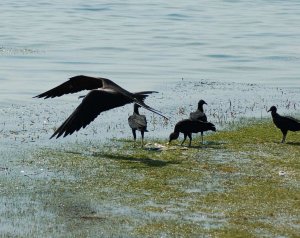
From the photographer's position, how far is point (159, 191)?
13758 mm

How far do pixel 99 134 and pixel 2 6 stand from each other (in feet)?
135

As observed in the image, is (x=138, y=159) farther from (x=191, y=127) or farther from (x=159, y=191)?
(x=159, y=191)

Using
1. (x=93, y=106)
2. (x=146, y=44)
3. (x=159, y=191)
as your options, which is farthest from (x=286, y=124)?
(x=146, y=44)

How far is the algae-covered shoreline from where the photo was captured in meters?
11.9

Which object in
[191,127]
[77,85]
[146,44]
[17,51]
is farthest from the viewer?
[146,44]

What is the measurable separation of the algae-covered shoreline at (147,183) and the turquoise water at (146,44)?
5.99 metres

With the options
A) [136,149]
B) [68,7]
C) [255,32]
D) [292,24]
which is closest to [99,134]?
[136,149]

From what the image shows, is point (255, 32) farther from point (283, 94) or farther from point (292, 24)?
point (283, 94)

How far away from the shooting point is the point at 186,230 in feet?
38.4

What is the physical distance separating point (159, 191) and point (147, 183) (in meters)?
0.52

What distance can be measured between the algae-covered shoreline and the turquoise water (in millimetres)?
5993

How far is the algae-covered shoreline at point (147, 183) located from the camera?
39.1 ft

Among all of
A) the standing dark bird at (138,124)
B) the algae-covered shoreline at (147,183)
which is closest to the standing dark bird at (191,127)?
the algae-covered shoreline at (147,183)

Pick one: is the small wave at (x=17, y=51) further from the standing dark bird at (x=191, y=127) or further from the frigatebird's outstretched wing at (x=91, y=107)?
the frigatebird's outstretched wing at (x=91, y=107)
